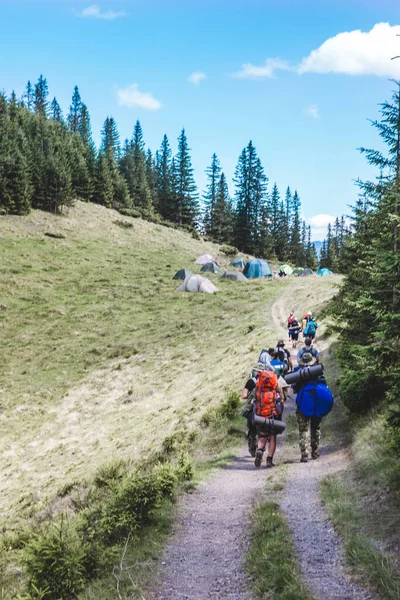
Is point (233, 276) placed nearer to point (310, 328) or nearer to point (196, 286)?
point (196, 286)

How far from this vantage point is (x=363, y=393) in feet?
34.1

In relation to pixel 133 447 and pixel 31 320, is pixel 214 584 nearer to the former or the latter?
pixel 133 447

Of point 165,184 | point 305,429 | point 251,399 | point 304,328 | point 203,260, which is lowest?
point 305,429

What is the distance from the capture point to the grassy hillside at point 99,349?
54.2ft

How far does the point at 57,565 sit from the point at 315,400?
5.52 metres

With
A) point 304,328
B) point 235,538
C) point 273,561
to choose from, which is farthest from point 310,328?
point 273,561

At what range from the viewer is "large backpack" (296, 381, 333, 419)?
354 inches

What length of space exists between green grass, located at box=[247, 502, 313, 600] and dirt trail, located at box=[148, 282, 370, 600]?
4.9 inches

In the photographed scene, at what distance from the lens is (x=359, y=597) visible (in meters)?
4.50

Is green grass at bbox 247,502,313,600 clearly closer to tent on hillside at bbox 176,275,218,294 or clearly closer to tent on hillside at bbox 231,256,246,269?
tent on hillside at bbox 176,275,218,294

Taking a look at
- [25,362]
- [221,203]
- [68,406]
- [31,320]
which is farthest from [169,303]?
[221,203]

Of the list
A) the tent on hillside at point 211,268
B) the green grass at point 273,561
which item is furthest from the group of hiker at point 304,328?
the tent on hillside at point 211,268

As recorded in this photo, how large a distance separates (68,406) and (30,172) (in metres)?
51.6

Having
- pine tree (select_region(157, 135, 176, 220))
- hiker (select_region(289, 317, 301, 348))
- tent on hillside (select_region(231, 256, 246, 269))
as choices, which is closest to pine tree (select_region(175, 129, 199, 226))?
pine tree (select_region(157, 135, 176, 220))
